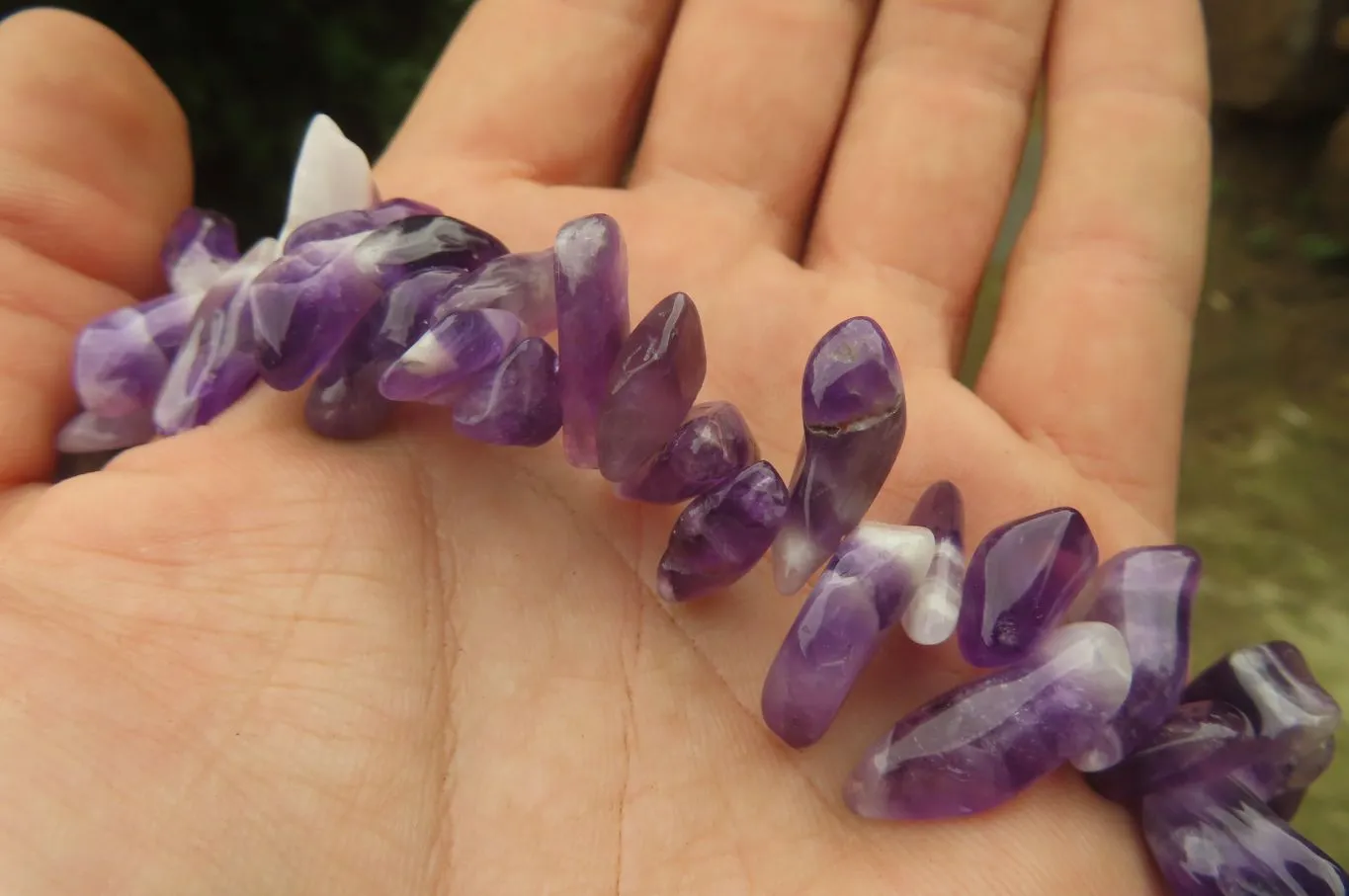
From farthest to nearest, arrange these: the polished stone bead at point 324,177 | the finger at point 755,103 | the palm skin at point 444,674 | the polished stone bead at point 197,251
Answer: the finger at point 755,103
the polished stone bead at point 197,251
the polished stone bead at point 324,177
the palm skin at point 444,674

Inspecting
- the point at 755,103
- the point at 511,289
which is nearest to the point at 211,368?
the point at 511,289

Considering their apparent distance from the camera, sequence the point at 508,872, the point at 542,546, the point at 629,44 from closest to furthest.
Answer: the point at 508,872, the point at 542,546, the point at 629,44

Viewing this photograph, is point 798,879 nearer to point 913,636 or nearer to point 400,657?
point 913,636

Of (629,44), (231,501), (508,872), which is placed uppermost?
(629,44)

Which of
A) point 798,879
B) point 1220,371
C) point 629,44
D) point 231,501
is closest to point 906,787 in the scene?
point 798,879

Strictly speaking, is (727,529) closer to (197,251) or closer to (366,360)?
(366,360)

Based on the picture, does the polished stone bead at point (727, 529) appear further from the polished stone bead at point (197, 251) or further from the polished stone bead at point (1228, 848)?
the polished stone bead at point (197, 251)

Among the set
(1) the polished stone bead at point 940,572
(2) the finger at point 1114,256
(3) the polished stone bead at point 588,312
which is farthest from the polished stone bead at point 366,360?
(2) the finger at point 1114,256
